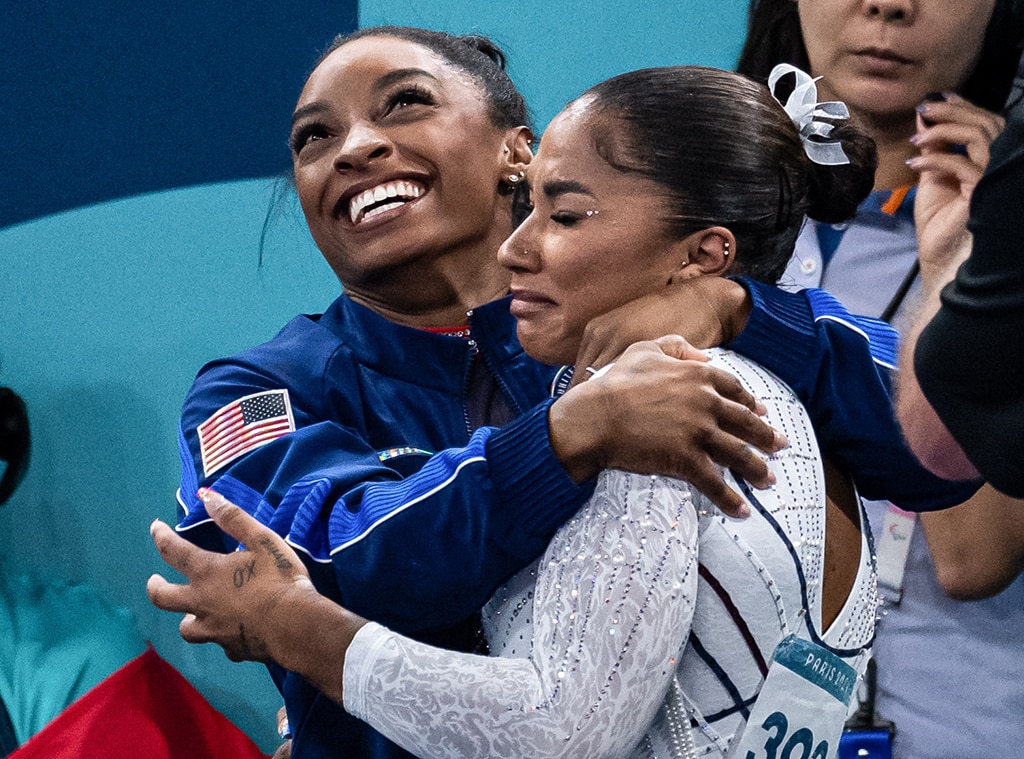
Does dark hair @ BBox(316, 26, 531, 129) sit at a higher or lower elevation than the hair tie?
lower

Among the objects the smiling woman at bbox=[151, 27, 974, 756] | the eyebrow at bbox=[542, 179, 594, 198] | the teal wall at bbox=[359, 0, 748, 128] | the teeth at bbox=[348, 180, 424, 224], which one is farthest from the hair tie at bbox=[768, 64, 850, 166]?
the teal wall at bbox=[359, 0, 748, 128]

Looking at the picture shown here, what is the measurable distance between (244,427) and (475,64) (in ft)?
2.05

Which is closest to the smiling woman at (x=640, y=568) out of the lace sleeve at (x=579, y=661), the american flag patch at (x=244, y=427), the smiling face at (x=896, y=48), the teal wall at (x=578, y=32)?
the lace sleeve at (x=579, y=661)

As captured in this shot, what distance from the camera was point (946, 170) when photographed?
5.12 feet

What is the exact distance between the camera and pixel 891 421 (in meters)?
1.15

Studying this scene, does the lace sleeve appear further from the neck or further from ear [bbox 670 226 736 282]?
the neck

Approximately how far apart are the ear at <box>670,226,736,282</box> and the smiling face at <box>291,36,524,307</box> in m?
0.43

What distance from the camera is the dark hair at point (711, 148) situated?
3.68ft

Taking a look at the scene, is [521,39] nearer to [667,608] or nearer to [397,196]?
[397,196]

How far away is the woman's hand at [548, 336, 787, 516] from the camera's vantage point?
0.99 meters

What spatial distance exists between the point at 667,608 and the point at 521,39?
4.94 ft

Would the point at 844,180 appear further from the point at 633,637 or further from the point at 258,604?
the point at 258,604

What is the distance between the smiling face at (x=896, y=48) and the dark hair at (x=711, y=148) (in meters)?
0.49

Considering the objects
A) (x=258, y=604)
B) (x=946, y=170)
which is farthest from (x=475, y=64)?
(x=258, y=604)
